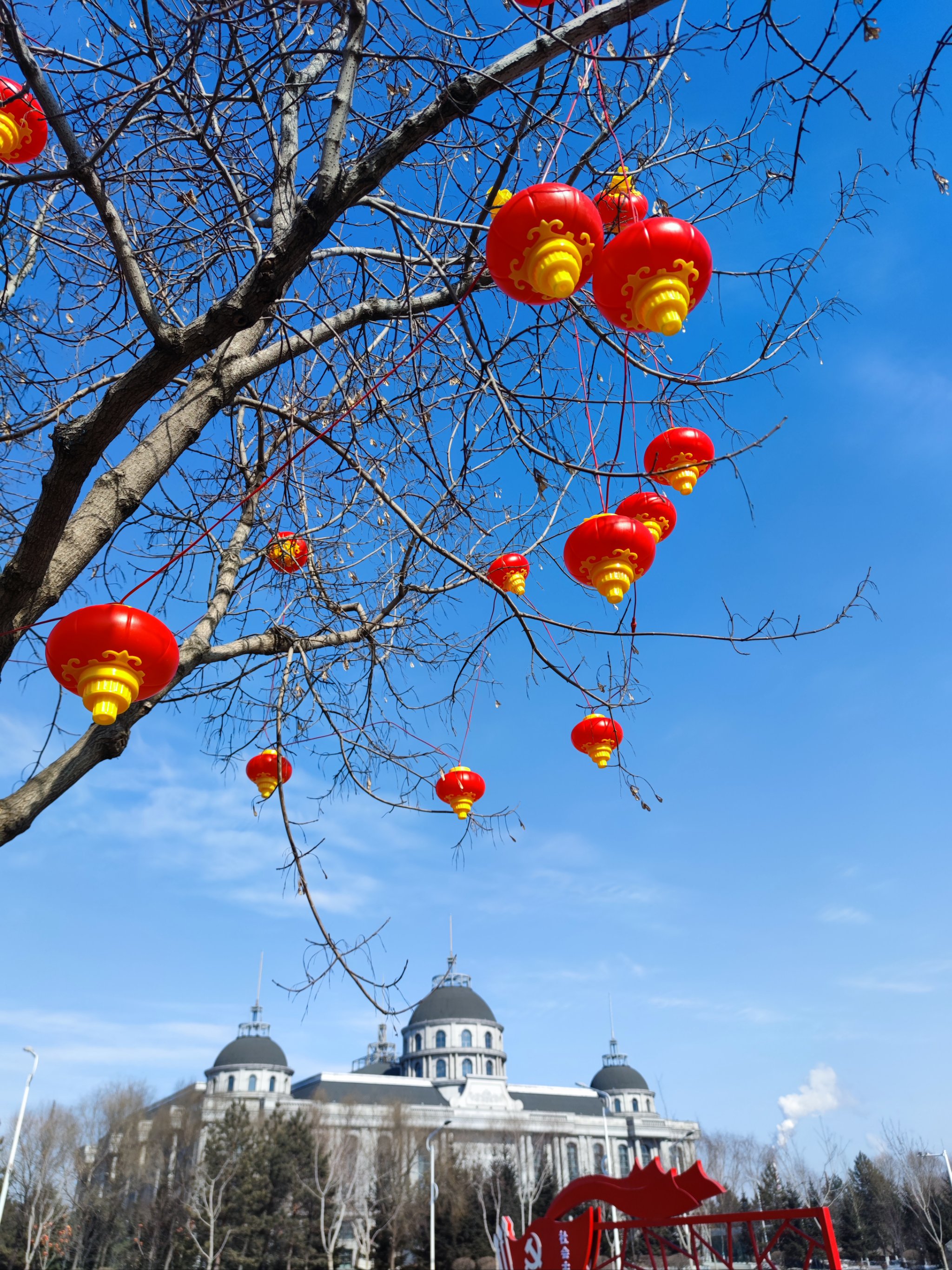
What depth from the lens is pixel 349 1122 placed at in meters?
36.4

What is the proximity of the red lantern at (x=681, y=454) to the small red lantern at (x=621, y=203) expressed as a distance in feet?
2.55

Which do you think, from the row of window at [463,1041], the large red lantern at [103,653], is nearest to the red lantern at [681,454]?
the large red lantern at [103,653]

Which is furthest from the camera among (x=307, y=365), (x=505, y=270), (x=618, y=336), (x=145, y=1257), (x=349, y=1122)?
(x=349, y=1122)

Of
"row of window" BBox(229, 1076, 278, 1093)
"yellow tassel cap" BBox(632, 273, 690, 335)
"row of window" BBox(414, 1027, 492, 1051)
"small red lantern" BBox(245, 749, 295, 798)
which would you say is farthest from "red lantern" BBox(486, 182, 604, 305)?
"row of window" BBox(414, 1027, 492, 1051)

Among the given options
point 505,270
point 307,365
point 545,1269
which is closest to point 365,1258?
point 545,1269

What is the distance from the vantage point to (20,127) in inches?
126

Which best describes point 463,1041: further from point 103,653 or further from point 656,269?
point 656,269

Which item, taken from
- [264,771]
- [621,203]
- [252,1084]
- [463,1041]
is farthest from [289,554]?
[463,1041]

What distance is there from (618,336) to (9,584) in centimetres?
234

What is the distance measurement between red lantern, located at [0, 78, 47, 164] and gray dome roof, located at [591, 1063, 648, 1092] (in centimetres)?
6798

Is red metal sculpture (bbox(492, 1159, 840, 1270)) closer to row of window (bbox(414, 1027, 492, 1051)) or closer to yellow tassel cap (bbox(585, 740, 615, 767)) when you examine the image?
yellow tassel cap (bbox(585, 740, 615, 767))

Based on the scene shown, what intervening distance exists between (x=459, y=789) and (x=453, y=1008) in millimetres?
60099

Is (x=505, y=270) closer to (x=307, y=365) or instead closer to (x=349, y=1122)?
(x=307, y=365)

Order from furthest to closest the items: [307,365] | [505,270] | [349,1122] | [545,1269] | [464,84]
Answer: [349,1122]
[545,1269]
[307,365]
[464,84]
[505,270]
